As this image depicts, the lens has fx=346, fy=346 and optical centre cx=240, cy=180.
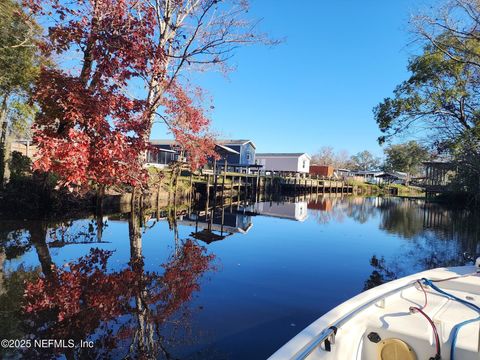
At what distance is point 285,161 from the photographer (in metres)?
50.3

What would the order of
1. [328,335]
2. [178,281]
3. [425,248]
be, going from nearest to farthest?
[328,335] → [178,281] → [425,248]

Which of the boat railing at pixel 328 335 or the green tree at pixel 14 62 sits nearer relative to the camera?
the boat railing at pixel 328 335

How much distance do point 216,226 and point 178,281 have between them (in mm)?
6964

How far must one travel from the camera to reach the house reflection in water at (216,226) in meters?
10.8

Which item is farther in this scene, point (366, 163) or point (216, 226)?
point (366, 163)

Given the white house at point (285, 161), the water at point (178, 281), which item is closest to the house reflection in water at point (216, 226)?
the water at point (178, 281)

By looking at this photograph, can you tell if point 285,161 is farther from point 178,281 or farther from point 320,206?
point 178,281

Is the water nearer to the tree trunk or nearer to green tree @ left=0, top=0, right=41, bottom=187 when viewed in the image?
the tree trunk

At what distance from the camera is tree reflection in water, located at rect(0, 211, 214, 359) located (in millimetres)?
3656

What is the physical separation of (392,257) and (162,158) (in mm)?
32283

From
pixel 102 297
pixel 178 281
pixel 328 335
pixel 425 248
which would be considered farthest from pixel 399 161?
pixel 328 335

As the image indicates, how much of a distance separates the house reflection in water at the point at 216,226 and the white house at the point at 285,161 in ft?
111

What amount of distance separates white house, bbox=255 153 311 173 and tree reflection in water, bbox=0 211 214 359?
4309 cm

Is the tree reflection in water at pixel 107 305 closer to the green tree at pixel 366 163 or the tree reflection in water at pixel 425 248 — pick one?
the tree reflection in water at pixel 425 248
